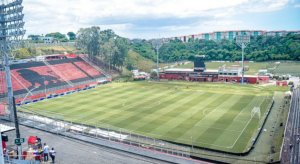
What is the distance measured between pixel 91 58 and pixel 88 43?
504 cm

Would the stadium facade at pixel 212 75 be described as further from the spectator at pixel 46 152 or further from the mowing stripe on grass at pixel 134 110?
the spectator at pixel 46 152

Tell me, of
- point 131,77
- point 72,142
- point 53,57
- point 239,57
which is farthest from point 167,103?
point 239,57

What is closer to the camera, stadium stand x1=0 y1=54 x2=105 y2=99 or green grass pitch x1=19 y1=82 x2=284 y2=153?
green grass pitch x1=19 y1=82 x2=284 y2=153

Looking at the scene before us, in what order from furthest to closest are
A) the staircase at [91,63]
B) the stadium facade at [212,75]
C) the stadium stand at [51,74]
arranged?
the staircase at [91,63] → the stadium facade at [212,75] → the stadium stand at [51,74]

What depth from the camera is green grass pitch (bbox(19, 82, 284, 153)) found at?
109ft

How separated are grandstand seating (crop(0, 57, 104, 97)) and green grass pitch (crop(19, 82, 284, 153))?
11523mm

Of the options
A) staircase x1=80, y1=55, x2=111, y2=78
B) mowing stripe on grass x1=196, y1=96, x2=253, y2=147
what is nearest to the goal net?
mowing stripe on grass x1=196, y1=96, x2=253, y2=147

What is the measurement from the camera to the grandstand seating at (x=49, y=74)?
64938 mm

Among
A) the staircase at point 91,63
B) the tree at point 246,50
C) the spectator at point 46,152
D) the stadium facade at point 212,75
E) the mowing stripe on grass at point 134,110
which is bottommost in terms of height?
the mowing stripe on grass at point 134,110

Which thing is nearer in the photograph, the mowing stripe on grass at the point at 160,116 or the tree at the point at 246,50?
the mowing stripe on grass at the point at 160,116

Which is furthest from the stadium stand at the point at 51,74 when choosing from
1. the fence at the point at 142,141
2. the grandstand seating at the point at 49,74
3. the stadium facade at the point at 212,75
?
the fence at the point at 142,141

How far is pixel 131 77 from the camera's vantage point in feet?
276

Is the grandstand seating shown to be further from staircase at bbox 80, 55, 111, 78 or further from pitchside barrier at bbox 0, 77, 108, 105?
staircase at bbox 80, 55, 111, 78

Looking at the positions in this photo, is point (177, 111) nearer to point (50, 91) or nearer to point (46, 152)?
point (46, 152)
